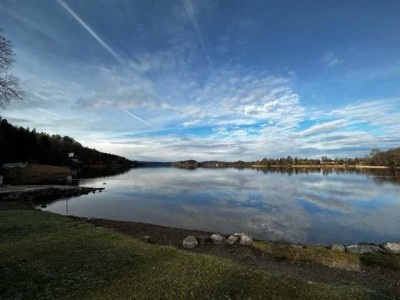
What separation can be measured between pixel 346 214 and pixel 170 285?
2355cm

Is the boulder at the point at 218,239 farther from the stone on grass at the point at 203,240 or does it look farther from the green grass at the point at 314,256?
the green grass at the point at 314,256

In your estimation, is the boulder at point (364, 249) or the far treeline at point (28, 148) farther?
the far treeline at point (28, 148)

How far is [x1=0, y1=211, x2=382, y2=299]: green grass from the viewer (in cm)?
707

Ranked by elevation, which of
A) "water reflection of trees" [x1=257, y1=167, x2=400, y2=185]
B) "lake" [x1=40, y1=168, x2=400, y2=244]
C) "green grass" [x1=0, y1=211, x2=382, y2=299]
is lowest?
"lake" [x1=40, y1=168, x2=400, y2=244]

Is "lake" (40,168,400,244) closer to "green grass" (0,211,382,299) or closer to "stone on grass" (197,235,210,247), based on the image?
"stone on grass" (197,235,210,247)

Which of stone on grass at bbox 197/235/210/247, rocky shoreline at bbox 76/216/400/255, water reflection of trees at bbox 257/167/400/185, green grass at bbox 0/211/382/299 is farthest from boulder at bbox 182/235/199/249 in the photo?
water reflection of trees at bbox 257/167/400/185

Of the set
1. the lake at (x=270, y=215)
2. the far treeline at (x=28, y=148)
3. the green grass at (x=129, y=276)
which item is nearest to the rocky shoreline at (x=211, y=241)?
the lake at (x=270, y=215)

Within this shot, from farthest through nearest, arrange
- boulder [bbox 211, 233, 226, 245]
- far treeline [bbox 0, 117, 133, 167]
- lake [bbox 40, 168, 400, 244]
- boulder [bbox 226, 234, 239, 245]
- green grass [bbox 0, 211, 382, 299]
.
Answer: far treeline [bbox 0, 117, 133, 167] → lake [bbox 40, 168, 400, 244] → boulder [bbox 211, 233, 226, 245] → boulder [bbox 226, 234, 239, 245] → green grass [bbox 0, 211, 382, 299]

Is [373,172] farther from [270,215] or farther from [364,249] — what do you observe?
[364,249]

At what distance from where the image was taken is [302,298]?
7.14 meters

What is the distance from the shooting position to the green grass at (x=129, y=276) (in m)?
7.07

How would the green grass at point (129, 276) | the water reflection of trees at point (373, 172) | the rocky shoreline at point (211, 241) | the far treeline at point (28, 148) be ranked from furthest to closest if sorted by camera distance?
the far treeline at point (28, 148), the water reflection of trees at point (373, 172), the rocky shoreline at point (211, 241), the green grass at point (129, 276)

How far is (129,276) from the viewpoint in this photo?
26.4 feet

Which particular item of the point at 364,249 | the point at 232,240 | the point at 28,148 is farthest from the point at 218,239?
the point at 28,148
